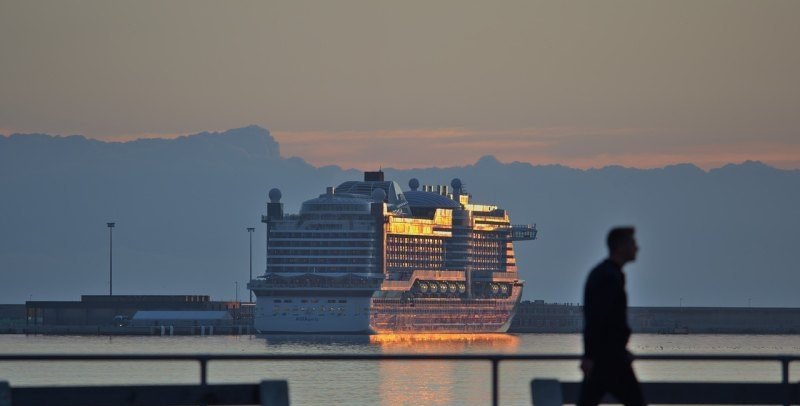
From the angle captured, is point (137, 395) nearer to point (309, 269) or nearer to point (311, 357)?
point (311, 357)

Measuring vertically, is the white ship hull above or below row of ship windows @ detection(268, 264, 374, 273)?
below

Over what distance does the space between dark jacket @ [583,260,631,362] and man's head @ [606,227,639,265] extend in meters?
0.07

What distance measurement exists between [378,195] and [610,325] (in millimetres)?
156225

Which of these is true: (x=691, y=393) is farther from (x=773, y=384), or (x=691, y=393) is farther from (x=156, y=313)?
(x=156, y=313)

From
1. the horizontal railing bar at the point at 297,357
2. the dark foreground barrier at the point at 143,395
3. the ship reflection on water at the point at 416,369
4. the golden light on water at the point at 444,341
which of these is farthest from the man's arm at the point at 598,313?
the golden light on water at the point at 444,341

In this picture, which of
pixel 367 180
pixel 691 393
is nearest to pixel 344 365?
pixel 691 393

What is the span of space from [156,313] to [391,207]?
2664cm

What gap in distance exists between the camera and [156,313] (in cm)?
18488

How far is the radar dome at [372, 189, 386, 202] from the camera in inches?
6786

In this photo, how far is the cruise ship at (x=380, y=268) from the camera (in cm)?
15825

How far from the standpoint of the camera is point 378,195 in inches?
6806

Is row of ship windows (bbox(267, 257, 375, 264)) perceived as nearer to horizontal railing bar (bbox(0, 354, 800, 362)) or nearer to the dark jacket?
horizontal railing bar (bbox(0, 354, 800, 362))

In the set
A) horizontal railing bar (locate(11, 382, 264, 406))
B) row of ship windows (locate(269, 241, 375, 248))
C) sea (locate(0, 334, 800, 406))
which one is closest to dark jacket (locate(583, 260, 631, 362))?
horizontal railing bar (locate(11, 382, 264, 406))

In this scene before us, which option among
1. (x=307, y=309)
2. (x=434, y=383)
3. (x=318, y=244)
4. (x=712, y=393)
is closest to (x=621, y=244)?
(x=712, y=393)
